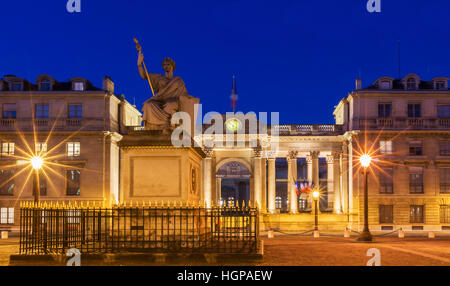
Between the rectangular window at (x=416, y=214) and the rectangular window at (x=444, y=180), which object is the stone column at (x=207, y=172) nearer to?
the rectangular window at (x=416, y=214)

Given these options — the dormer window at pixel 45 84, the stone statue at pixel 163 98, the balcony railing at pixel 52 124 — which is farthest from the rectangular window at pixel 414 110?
Answer: the stone statue at pixel 163 98

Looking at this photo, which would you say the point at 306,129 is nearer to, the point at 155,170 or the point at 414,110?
the point at 414,110

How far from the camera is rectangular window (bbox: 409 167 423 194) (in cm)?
5076

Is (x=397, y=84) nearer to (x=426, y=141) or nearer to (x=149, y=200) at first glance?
(x=426, y=141)

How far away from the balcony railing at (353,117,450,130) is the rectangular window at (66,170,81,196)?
87.0ft

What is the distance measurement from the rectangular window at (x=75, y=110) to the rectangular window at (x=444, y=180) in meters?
34.4

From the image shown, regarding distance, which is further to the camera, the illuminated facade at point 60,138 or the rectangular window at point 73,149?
the rectangular window at point 73,149

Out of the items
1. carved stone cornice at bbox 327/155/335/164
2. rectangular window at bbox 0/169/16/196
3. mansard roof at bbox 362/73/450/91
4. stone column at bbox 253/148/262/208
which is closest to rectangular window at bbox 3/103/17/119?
rectangular window at bbox 0/169/16/196

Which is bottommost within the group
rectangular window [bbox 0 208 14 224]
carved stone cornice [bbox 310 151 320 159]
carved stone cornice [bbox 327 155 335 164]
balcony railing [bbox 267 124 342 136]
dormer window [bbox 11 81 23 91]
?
rectangular window [bbox 0 208 14 224]

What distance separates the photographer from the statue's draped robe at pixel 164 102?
15383 mm

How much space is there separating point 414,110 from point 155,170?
41.6m

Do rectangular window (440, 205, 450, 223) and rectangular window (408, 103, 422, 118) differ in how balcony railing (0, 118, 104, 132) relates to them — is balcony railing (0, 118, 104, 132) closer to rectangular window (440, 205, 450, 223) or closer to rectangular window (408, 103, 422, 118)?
rectangular window (408, 103, 422, 118)
